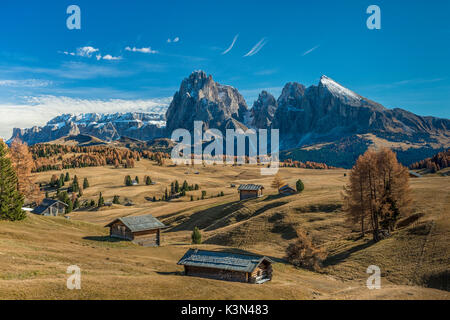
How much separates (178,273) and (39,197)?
6066 centimetres

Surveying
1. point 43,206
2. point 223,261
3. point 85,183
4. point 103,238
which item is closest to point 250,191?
point 103,238

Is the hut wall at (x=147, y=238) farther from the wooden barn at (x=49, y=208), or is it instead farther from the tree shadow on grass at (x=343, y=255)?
the wooden barn at (x=49, y=208)

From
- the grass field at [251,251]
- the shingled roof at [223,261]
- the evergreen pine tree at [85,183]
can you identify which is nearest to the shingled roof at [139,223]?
the grass field at [251,251]

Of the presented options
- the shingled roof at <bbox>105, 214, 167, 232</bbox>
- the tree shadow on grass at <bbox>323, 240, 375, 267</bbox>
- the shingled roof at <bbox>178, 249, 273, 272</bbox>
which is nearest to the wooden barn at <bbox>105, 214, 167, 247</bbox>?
the shingled roof at <bbox>105, 214, 167, 232</bbox>

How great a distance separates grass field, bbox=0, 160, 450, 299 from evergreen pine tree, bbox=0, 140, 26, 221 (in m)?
2.90

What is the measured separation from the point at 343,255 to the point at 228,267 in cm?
2204

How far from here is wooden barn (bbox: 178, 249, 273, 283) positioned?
3300 centimetres

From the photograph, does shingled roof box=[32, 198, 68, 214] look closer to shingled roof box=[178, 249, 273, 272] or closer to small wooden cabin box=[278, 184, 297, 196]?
small wooden cabin box=[278, 184, 297, 196]

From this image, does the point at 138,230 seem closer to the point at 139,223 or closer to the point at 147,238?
Answer: the point at 139,223

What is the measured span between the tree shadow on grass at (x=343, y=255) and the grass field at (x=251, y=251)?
0.17 meters

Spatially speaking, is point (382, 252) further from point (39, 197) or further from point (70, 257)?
point (39, 197)

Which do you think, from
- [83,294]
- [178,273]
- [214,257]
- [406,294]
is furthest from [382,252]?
[83,294]

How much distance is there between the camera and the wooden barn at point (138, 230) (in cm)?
5353

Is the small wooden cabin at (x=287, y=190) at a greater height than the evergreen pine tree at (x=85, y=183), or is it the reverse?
the small wooden cabin at (x=287, y=190)
